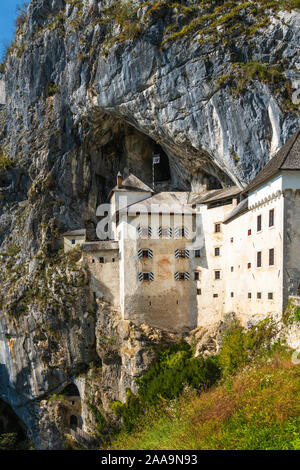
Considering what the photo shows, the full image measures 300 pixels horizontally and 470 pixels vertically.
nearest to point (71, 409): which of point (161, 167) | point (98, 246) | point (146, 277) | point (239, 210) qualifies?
point (146, 277)

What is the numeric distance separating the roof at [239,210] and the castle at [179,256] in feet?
0.26

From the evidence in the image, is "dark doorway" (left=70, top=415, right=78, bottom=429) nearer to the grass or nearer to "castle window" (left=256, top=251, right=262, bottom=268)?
the grass

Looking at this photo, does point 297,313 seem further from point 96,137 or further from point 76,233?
point 96,137

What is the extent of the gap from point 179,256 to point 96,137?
63.1 feet

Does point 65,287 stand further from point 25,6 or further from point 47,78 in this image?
point 25,6

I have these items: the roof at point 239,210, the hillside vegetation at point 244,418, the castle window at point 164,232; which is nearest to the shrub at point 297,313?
the hillside vegetation at point 244,418

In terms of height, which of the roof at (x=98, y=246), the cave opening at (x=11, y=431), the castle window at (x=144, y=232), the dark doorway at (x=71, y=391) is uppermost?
Result: the castle window at (x=144, y=232)

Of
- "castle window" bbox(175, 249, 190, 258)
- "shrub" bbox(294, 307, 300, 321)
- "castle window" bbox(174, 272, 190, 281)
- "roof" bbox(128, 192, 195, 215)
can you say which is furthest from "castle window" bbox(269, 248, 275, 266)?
"roof" bbox(128, 192, 195, 215)

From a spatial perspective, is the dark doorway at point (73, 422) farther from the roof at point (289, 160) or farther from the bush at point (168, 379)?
the roof at point (289, 160)

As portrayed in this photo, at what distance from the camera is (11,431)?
149 feet

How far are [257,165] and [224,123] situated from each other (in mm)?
4752

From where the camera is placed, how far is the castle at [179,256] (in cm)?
2748

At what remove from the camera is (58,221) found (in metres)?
42.0

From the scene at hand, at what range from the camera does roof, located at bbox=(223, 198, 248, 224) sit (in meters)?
26.9
